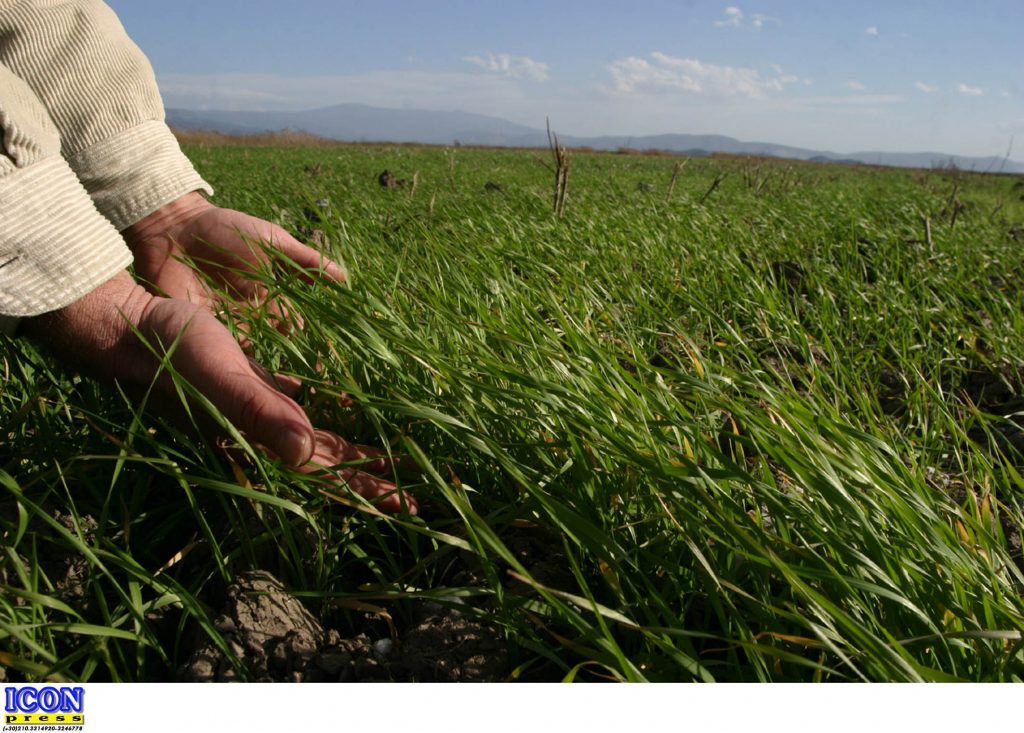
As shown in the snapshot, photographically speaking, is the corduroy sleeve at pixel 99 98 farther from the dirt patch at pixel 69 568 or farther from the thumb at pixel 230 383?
the dirt patch at pixel 69 568

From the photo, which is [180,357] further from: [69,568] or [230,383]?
[69,568]

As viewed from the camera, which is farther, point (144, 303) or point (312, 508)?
point (144, 303)

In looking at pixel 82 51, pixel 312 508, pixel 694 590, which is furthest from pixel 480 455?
pixel 82 51

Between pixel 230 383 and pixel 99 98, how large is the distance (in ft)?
3.13

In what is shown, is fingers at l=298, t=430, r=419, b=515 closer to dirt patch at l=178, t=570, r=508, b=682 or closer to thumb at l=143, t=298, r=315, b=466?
thumb at l=143, t=298, r=315, b=466

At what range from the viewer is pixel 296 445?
1.11 metres

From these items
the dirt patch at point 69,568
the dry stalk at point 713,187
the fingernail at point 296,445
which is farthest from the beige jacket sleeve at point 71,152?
the dry stalk at point 713,187

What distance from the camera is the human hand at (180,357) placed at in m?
1.18

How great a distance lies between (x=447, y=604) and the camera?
107cm

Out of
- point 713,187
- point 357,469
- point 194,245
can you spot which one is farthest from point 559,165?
point 357,469

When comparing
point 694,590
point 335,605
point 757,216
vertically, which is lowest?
point 335,605

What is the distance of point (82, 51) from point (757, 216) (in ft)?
14.9

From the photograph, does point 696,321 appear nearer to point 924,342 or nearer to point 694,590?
point 924,342

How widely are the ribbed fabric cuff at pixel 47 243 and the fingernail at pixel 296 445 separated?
50 cm
